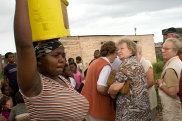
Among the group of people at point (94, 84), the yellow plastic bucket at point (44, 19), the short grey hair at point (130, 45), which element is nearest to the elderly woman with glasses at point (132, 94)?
the group of people at point (94, 84)

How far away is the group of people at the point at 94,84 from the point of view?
1101 mm

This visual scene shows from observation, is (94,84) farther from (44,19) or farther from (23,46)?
(23,46)

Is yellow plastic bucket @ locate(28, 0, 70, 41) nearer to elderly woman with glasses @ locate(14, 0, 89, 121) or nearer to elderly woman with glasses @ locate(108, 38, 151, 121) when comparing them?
elderly woman with glasses @ locate(14, 0, 89, 121)

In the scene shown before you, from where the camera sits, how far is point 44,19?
1.30 metres

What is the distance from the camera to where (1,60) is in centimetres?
1791

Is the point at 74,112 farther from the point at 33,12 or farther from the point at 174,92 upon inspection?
the point at 174,92

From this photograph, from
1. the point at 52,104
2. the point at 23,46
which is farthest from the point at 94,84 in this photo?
the point at 23,46

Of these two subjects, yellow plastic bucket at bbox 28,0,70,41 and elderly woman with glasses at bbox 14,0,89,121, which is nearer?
elderly woman with glasses at bbox 14,0,89,121

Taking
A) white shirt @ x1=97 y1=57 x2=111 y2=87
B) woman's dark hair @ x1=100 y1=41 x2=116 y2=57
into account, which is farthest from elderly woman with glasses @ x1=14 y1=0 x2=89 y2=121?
woman's dark hair @ x1=100 y1=41 x2=116 y2=57

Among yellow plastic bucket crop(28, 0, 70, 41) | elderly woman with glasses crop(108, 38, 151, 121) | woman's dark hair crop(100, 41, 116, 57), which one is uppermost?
yellow plastic bucket crop(28, 0, 70, 41)

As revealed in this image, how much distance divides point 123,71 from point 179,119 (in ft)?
3.68

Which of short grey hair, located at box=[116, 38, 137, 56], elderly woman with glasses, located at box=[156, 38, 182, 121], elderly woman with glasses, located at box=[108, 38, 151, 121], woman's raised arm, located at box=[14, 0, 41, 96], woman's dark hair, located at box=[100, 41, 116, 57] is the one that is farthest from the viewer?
woman's dark hair, located at box=[100, 41, 116, 57]

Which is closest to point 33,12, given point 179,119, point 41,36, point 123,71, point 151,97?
point 41,36

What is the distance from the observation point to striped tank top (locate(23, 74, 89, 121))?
1251 millimetres
